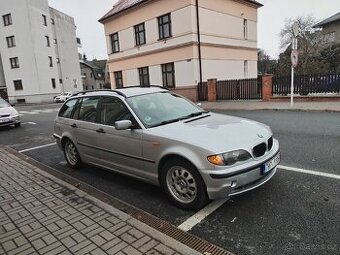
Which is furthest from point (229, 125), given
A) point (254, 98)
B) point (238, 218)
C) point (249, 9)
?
point (249, 9)

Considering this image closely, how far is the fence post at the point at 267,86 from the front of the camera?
666 inches

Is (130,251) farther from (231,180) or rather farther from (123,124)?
(123,124)

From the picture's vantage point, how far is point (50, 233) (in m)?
3.41

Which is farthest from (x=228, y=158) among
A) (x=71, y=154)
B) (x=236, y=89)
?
(x=236, y=89)

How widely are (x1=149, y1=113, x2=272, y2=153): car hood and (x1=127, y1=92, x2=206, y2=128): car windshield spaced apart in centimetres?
23

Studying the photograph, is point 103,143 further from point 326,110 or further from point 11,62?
point 11,62

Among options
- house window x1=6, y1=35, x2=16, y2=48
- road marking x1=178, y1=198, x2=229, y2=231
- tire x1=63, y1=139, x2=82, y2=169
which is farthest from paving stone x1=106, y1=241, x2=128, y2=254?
house window x1=6, y1=35, x2=16, y2=48

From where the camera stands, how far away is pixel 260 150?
3.78 meters

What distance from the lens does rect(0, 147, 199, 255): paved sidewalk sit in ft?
9.95

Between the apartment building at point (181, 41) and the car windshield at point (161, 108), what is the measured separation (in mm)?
16499

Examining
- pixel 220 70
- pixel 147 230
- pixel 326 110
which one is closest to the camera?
pixel 147 230

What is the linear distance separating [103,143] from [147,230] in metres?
2.14

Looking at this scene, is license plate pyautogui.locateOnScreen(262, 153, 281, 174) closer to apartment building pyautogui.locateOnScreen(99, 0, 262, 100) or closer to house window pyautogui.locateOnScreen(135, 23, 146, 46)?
apartment building pyautogui.locateOnScreen(99, 0, 262, 100)

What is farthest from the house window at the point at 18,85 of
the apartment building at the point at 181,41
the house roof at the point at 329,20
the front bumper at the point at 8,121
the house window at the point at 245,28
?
the house roof at the point at 329,20
